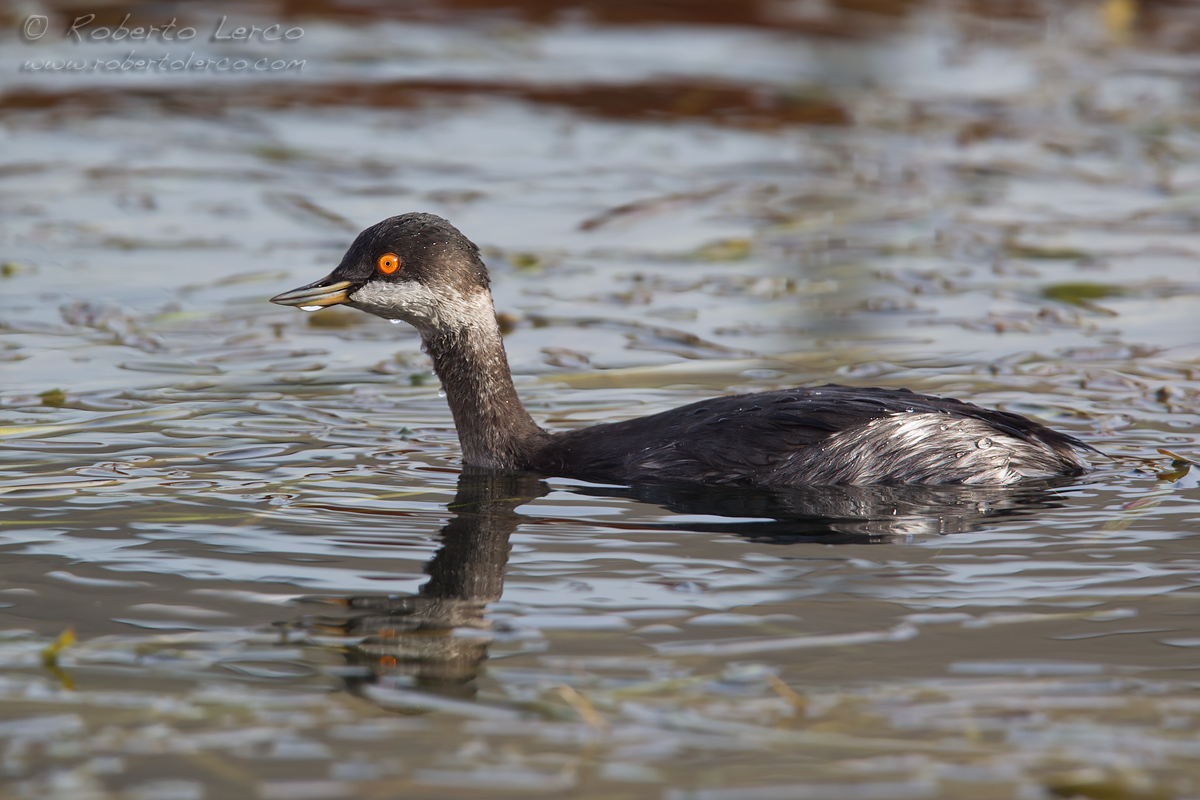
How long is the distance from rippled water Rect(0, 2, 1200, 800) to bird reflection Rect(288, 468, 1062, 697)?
0.03 m

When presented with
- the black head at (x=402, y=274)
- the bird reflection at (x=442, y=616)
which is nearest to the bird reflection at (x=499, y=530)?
the bird reflection at (x=442, y=616)

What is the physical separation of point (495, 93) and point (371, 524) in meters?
12.7

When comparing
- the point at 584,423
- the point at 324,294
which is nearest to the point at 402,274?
the point at 324,294

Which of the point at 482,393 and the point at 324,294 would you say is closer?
A: the point at 324,294

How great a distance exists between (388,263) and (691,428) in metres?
1.63

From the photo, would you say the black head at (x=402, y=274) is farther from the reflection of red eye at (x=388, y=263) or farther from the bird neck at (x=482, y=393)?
the bird neck at (x=482, y=393)

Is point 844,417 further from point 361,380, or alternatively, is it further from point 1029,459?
point 361,380

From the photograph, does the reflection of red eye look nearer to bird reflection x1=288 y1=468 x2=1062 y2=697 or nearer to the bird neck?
the bird neck

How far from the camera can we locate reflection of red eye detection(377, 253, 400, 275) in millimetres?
7527

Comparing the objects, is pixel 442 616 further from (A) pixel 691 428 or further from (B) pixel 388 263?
(B) pixel 388 263

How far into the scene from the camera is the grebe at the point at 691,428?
23.4 ft

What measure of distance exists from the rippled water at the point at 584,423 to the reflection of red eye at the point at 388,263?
0.90 metres

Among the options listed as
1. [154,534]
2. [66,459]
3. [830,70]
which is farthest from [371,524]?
[830,70]

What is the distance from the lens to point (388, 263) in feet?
24.7
